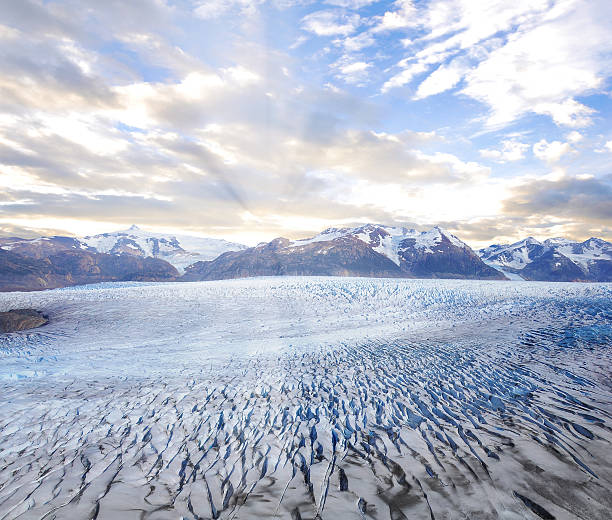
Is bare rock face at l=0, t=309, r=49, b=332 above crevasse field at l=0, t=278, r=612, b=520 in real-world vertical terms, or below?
below

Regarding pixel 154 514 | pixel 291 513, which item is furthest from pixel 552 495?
pixel 154 514

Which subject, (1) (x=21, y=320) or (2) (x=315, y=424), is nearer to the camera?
(2) (x=315, y=424)

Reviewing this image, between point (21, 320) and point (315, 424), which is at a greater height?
point (315, 424)

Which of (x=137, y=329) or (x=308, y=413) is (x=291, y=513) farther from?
(x=137, y=329)

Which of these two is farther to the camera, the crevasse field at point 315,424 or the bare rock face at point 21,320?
the bare rock face at point 21,320
